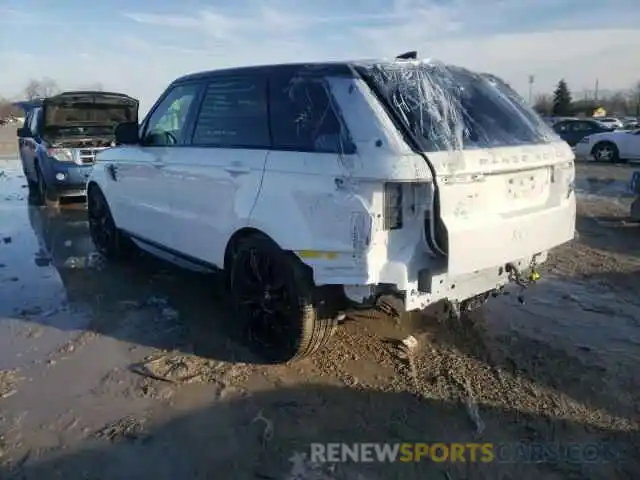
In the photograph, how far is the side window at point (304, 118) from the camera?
333 centimetres

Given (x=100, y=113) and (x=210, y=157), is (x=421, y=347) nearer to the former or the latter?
(x=210, y=157)

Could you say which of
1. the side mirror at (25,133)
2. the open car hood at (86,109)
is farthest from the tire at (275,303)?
the side mirror at (25,133)

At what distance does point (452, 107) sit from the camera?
3535 millimetres

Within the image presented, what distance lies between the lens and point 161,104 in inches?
201

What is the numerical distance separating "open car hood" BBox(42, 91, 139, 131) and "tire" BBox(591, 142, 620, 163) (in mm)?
14668

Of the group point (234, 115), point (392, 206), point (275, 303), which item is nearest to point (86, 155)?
point (234, 115)

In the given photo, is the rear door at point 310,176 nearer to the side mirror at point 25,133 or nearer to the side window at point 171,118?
the side window at point 171,118

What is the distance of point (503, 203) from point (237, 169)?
5.58 feet

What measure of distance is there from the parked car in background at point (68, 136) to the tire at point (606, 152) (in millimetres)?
14593

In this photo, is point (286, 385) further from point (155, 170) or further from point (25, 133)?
point (25, 133)

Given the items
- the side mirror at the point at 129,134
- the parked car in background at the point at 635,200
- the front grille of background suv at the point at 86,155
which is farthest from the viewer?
the front grille of background suv at the point at 86,155

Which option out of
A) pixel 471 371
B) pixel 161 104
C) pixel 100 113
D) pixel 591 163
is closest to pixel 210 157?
pixel 161 104

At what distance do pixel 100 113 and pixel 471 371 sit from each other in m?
9.57

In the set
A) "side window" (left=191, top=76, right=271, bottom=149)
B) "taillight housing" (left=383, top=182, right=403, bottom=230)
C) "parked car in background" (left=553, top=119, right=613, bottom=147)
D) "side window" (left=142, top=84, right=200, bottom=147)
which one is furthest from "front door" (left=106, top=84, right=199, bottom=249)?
"parked car in background" (left=553, top=119, right=613, bottom=147)
